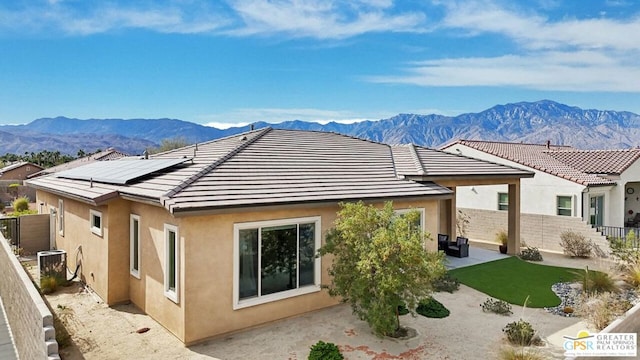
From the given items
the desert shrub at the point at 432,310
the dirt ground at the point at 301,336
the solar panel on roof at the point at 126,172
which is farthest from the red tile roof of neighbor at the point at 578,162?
the solar panel on roof at the point at 126,172

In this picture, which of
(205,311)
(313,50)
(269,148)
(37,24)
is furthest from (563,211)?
(313,50)

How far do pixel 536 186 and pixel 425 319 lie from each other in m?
16.4

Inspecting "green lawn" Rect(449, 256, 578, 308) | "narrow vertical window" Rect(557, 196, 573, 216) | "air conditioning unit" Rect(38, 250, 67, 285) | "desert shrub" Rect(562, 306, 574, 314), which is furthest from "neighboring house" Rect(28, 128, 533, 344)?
"narrow vertical window" Rect(557, 196, 573, 216)

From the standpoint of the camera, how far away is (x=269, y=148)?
15.2 m

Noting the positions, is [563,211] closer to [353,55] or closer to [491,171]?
[491,171]

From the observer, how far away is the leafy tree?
863cm

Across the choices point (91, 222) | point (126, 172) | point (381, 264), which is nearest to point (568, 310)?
point (381, 264)

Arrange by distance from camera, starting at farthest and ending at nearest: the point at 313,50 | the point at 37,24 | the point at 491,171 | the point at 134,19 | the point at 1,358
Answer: the point at 313,50, the point at 37,24, the point at 134,19, the point at 491,171, the point at 1,358

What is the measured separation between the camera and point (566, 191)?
2230 centimetres

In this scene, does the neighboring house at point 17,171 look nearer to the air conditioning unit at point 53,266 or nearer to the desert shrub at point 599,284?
the air conditioning unit at point 53,266

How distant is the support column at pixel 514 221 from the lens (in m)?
19.7

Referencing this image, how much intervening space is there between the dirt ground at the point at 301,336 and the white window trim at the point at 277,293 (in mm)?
677

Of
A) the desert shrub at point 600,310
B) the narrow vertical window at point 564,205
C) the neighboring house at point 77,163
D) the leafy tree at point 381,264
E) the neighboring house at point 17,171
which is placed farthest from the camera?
the neighboring house at point 17,171

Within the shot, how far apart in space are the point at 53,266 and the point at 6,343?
3816 millimetres
